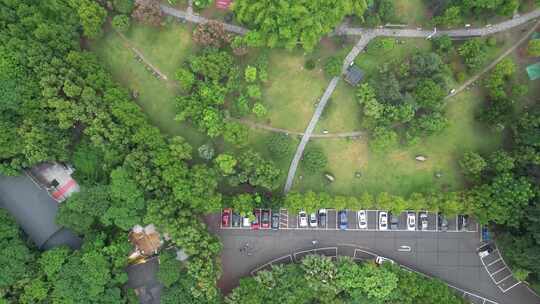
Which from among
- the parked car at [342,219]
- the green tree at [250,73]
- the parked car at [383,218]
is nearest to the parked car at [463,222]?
the parked car at [383,218]

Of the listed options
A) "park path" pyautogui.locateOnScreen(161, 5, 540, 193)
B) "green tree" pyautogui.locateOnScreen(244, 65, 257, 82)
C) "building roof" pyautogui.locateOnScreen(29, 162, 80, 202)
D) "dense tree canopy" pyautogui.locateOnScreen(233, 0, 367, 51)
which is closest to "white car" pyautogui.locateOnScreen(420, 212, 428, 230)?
"park path" pyautogui.locateOnScreen(161, 5, 540, 193)

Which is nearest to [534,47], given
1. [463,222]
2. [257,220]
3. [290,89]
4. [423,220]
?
[463,222]

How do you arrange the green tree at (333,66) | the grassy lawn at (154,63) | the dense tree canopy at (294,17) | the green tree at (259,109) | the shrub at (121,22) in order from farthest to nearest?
the grassy lawn at (154,63) < the green tree at (333,66) < the shrub at (121,22) < the green tree at (259,109) < the dense tree canopy at (294,17)

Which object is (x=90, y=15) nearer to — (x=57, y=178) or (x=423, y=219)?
(x=57, y=178)

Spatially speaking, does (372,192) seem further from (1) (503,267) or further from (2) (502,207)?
(1) (503,267)

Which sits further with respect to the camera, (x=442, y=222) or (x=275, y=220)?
(x=442, y=222)

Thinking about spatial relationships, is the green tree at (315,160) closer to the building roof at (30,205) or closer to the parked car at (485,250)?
the parked car at (485,250)
